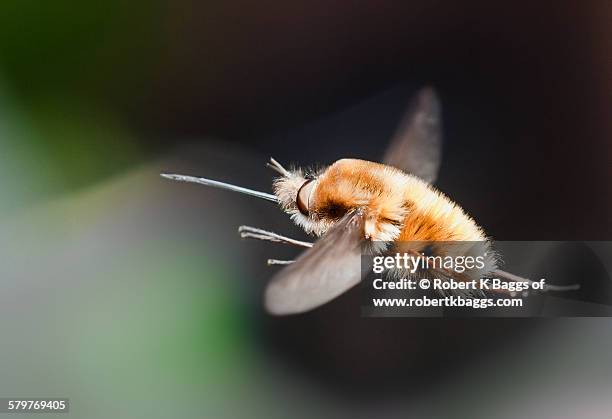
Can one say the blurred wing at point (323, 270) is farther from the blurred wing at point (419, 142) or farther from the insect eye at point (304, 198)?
the blurred wing at point (419, 142)

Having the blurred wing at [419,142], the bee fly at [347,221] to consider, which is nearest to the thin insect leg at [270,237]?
the bee fly at [347,221]

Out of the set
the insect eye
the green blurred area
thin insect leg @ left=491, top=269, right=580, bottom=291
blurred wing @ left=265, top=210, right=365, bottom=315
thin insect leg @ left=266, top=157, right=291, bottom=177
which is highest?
the green blurred area

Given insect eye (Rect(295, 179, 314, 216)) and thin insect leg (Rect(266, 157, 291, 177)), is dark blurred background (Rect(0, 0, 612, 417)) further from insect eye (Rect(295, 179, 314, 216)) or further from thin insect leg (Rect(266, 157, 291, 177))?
insect eye (Rect(295, 179, 314, 216))

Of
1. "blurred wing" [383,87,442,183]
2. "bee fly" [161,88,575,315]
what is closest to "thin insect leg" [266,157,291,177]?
"bee fly" [161,88,575,315]

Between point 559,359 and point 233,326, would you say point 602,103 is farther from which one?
point 233,326

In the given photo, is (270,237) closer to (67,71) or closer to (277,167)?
(277,167)

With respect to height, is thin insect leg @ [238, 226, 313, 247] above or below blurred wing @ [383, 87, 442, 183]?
below

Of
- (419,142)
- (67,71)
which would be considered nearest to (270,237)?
(419,142)
